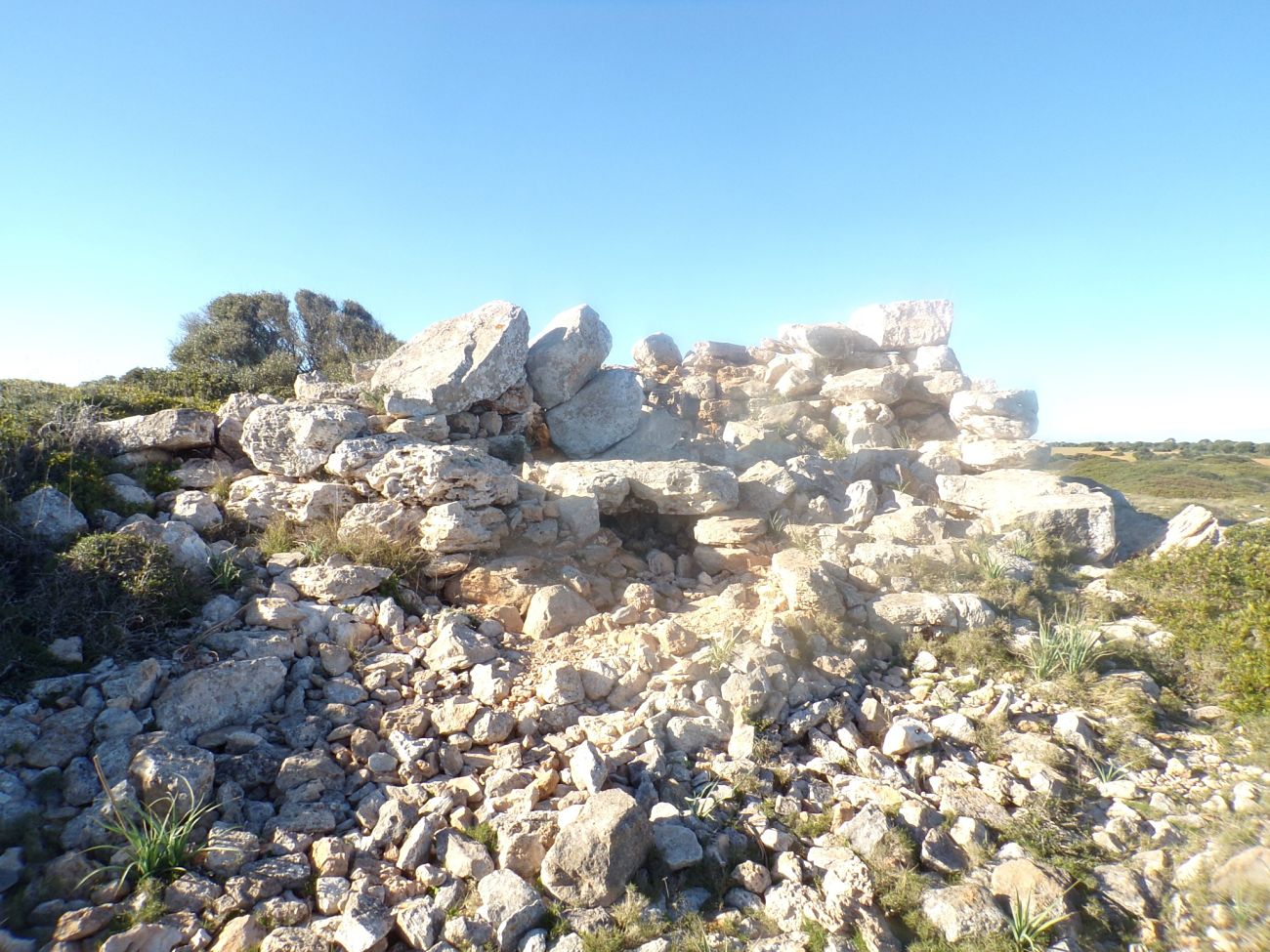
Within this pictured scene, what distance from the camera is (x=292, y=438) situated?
768cm

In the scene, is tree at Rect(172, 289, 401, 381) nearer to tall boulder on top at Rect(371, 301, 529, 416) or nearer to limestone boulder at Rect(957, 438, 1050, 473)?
tall boulder on top at Rect(371, 301, 529, 416)

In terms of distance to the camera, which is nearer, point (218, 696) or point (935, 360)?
point (218, 696)

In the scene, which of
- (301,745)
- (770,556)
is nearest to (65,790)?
(301,745)

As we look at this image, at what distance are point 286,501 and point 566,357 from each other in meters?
4.81

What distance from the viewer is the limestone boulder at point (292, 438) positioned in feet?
24.9

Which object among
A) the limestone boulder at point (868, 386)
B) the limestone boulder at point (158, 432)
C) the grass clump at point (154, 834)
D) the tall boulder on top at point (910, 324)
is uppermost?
the tall boulder on top at point (910, 324)

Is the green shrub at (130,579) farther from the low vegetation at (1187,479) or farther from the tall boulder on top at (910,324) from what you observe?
the tall boulder on top at (910,324)

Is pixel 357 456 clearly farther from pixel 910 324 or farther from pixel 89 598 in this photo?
pixel 910 324

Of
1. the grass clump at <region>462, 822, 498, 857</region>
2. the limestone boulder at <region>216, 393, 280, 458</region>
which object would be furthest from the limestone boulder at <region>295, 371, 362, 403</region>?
the grass clump at <region>462, 822, 498, 857</region>

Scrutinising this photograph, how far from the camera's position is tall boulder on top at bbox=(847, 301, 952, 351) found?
41.5 ft

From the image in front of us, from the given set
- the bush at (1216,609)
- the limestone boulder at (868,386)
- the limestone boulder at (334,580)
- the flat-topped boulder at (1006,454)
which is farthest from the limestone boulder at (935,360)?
the limestone boulder at (334,580)

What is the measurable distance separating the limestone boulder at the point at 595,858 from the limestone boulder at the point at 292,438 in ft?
17.8

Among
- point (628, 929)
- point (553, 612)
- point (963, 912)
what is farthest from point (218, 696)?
point (963, 912)

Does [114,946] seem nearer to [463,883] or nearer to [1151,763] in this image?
[463,883]
